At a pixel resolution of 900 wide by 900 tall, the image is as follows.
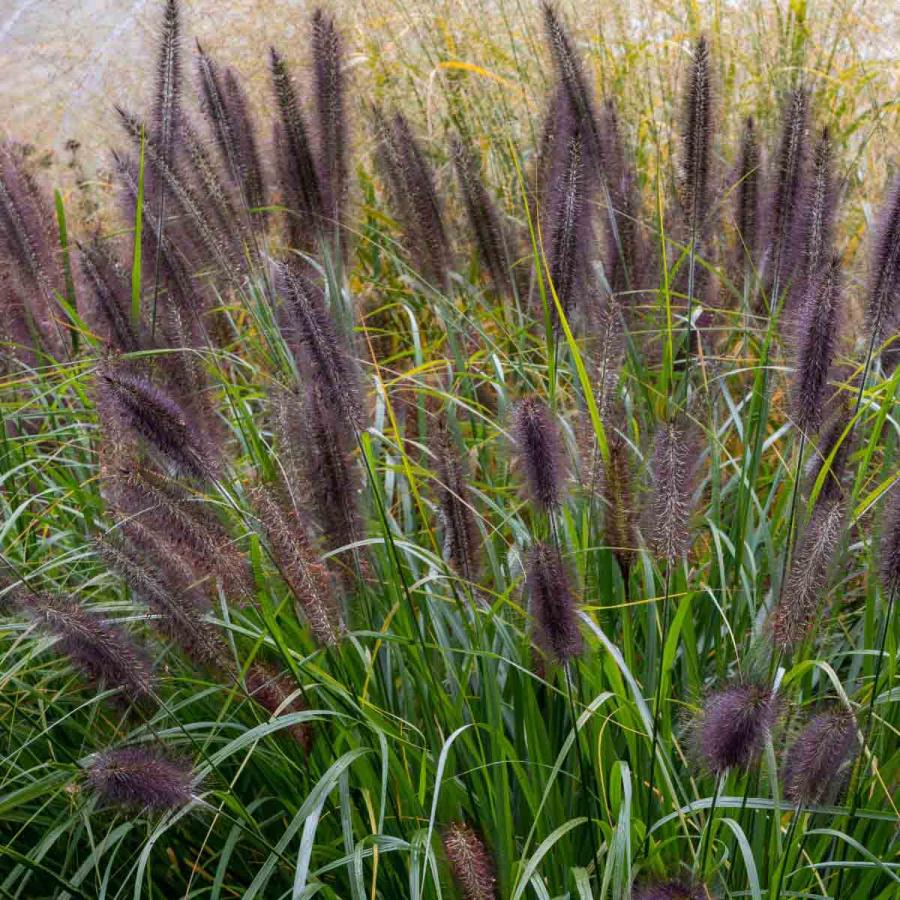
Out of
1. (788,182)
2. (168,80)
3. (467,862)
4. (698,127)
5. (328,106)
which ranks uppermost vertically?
(168,80)

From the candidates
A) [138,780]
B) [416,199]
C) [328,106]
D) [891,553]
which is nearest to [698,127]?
[416,199]

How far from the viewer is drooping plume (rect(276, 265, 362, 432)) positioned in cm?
171

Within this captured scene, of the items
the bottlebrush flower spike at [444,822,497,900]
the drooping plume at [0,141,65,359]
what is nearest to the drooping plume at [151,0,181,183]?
the drooping plume at [0,141,65,359]

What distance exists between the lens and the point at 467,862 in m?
1.52

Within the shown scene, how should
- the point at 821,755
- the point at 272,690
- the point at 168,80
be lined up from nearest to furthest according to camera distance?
the point at 821,755
the point at 272,690
the point at 168,80

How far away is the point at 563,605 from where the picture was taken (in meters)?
1.53

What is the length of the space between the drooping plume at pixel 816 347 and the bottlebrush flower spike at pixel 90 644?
982mm

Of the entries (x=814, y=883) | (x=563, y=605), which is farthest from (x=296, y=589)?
(x=814, y=883)

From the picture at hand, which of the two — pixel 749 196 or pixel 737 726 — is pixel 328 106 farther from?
pixel 737 726

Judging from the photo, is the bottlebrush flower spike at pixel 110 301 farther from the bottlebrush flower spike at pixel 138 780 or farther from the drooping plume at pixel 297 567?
Answer: the bottlebrush flower spike at pixel 138 780

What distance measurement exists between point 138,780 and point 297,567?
346 mm

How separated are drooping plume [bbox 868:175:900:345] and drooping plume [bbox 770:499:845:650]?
359 mm

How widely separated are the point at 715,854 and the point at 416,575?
70 cm

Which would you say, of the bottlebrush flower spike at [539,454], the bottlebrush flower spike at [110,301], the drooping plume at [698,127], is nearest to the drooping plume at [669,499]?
the bottlebrush flower spike at [539,454]
